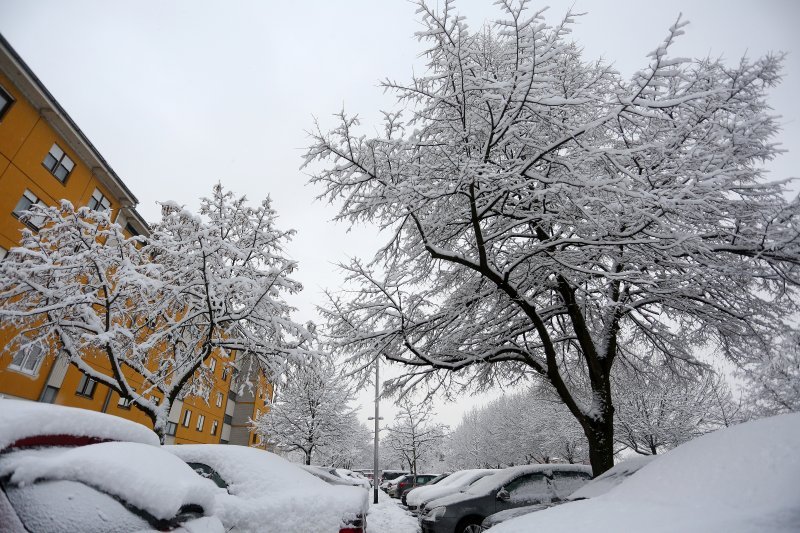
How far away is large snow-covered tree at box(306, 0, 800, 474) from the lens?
15.6 feet

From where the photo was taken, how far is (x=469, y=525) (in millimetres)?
6684

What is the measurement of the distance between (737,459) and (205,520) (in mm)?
3694

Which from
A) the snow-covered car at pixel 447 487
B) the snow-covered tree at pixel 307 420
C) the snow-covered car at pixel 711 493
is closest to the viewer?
the snow-covered car at pixel 711 493

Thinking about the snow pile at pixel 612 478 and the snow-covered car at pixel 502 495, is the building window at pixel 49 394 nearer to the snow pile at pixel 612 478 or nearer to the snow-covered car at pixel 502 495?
the snow-covered car at pixel 502 495

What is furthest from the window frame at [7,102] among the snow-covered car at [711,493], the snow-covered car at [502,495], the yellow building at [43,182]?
the snow-covered car at [711,493]

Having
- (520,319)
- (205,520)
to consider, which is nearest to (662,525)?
(205,520)

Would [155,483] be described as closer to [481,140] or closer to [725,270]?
[481,140]

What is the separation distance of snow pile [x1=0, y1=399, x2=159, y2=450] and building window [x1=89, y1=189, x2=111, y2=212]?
20.1m

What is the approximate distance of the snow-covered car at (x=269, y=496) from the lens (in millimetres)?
3789

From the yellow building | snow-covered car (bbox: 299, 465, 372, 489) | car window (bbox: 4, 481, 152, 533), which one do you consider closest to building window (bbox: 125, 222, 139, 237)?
the yellow building

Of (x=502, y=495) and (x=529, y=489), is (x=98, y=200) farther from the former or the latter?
(x=529, y=489)

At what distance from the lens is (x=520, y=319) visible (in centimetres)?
845

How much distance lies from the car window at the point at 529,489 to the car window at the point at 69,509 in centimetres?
666

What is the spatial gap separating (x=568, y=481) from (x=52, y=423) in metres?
8.13
